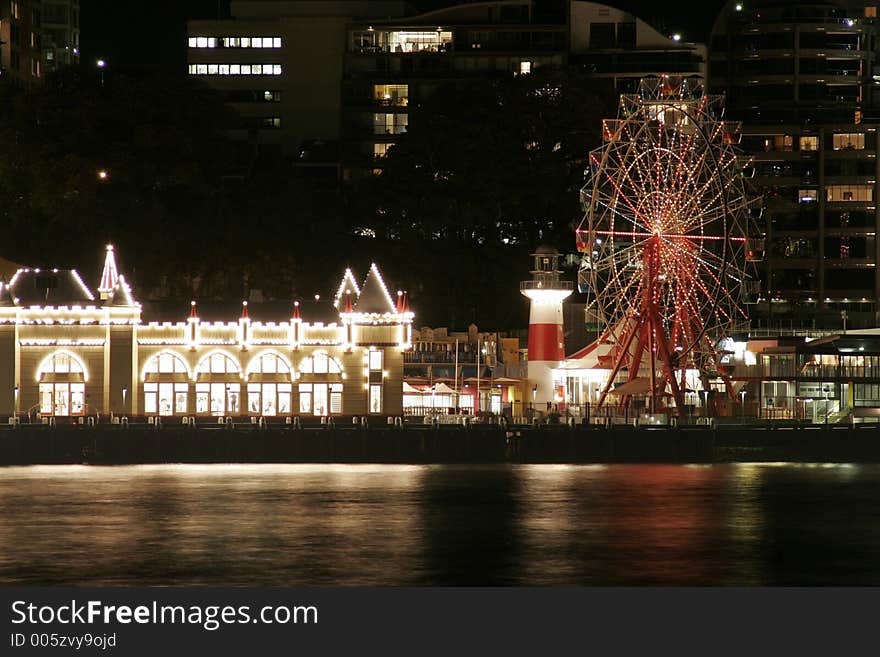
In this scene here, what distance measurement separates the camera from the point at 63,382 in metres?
116

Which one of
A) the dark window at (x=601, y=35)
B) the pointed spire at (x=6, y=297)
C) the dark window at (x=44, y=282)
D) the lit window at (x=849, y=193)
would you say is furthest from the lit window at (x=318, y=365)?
the lit window at (x=849, y=193)

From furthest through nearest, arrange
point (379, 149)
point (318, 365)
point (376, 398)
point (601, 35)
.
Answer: point (601, 35), point (379, 149), point (376, 398), point (318, 365)

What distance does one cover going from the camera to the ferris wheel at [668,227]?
116 metres

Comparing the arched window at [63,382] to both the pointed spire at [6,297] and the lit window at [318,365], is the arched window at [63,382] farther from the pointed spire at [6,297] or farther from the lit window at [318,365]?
the lit window at [318,365]

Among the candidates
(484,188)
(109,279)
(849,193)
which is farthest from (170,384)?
(849,193)

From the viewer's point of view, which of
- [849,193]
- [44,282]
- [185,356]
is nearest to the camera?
[44,282]

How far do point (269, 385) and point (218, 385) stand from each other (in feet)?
9.84

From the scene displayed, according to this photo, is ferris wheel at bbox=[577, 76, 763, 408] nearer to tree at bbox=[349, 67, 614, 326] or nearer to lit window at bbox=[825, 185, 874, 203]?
tree at bbox=[349, 67, 614, 326]

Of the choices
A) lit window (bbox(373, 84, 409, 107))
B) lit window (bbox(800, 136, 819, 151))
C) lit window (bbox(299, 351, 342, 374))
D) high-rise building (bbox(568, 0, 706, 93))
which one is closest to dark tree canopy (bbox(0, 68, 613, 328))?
lit window (bbox(299, 351, 342, 374))

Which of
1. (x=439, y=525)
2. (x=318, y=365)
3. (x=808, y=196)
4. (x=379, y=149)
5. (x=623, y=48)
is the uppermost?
(x=623, y=48)

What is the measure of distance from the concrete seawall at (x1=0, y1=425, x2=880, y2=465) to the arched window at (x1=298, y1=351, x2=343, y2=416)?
569 centimetres

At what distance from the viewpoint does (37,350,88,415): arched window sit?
116 meters

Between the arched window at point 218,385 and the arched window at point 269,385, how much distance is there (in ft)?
2.70

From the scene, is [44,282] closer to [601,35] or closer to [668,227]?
[668,227]
